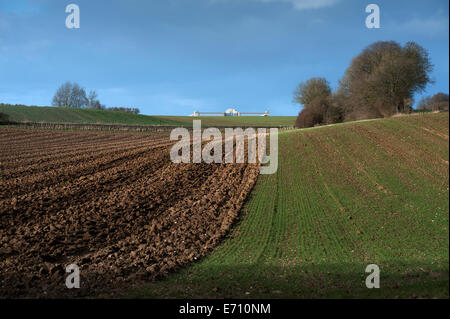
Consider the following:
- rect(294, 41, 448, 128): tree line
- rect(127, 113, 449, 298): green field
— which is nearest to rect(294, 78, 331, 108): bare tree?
rect(294, 41, 448, 128): tree line

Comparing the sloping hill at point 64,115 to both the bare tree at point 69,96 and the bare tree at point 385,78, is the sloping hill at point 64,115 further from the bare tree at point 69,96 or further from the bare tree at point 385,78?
the bare tree at point 385,78

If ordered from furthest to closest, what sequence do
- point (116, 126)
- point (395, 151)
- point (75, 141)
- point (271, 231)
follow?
1. point (116, 126)
2. point (75, 141)
3. point (271, 231)
4. point (395, 151)

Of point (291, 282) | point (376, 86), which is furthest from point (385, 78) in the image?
point (291, 282)

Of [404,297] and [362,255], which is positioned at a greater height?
[404,297]

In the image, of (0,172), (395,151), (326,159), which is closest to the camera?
(395,151)

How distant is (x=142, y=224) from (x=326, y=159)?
1027 centimetres

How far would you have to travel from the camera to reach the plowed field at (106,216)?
8.82 metres

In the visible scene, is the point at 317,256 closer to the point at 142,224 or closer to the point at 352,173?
the point at 352,173

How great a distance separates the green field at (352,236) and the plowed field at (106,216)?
1117mm

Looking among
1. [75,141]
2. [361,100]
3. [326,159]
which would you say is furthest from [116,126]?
[326,159]

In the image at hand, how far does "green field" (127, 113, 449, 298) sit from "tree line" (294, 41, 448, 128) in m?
23.5

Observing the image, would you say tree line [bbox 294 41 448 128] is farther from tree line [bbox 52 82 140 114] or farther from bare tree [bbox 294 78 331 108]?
tree line [bbox 52 82 140 114]

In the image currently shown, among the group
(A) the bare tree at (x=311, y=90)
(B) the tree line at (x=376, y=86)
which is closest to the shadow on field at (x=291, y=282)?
(B) the tree line at (x=376, y=86)

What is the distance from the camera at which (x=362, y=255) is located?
8891 millimetres
